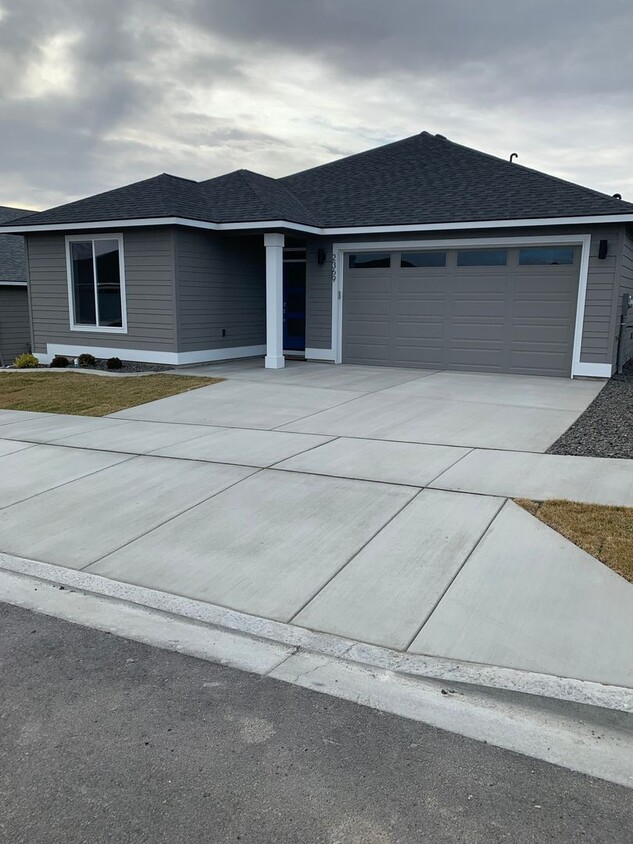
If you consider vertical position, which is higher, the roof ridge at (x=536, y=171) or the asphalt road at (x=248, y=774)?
the roof ridge at (x=536, y=171)

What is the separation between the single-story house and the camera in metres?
21.5

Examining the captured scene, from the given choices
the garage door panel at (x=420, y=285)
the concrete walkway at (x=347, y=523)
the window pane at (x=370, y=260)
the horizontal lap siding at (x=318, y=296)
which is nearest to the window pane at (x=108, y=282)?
the horizontal lap siding at (x=318, y=296)

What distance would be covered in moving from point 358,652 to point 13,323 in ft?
71.4

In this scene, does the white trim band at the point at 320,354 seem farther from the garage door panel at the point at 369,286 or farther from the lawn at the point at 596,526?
the lawn at the point at 596,526

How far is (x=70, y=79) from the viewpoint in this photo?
14625mm

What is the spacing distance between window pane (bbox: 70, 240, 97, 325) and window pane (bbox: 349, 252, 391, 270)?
6.15 meters

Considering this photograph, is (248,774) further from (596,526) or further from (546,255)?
(546,255)

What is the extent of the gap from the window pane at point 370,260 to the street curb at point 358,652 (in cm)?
1176

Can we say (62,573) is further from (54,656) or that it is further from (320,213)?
(320,213)

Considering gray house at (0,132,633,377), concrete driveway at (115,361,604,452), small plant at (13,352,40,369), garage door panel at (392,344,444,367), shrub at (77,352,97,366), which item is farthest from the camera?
small plant at (13,352,40,369)

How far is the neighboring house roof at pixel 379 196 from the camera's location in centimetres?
1333

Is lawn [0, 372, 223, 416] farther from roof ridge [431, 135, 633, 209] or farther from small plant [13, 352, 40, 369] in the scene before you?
roof ridge [431, 135, 633, 209]

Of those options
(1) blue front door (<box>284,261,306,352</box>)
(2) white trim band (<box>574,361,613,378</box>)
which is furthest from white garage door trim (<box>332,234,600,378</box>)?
(1) blue front door (<box>284,261,306,352</box>)

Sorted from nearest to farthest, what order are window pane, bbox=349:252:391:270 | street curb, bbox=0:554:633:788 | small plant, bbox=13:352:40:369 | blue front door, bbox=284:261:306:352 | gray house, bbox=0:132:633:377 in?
street curb, bbox=0:554:633:788, gray house, bbox=0:132:633:377, window pane, bbox=349:252:391:270, small plant, bbox=13:352:40:369, blue front door, bbox=284:261:306:352
